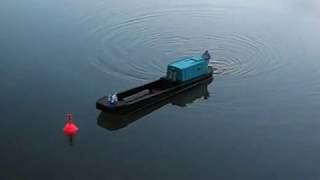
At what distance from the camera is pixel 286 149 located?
13.6 meters

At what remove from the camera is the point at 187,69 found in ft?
54.0

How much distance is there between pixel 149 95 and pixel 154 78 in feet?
5.72

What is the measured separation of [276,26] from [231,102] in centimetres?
710

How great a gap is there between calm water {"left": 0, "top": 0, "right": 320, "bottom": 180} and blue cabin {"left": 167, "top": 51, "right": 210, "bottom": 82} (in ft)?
1.98

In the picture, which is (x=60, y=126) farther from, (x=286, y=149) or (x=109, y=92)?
(x=286, y=149)

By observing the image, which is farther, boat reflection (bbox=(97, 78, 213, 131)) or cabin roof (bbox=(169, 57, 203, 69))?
cabin roof (bbox=(169, 57, 203, 69))

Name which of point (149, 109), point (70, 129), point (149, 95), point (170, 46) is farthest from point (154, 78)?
point (70, 129)

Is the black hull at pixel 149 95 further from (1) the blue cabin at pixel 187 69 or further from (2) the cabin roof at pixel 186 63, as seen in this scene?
(2) the cabin roof at pixel 186 63

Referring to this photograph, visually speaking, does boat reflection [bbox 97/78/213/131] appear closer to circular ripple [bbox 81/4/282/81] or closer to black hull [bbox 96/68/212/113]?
black hull [bbox 96/68/212/113]

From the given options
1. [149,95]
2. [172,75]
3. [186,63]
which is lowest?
[149,95]

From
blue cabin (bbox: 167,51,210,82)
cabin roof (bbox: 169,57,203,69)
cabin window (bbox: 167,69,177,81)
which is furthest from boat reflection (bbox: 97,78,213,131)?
cabin roof (bbox: 169,57,203,69)

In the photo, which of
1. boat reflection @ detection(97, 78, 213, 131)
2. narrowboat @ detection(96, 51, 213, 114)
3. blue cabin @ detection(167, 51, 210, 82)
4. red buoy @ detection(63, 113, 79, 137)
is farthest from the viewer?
blue cabin @ detection(167, 51, 210, 82)

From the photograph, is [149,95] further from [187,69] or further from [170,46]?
[170,46]

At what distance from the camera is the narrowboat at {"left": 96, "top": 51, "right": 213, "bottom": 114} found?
1484 centimetres
